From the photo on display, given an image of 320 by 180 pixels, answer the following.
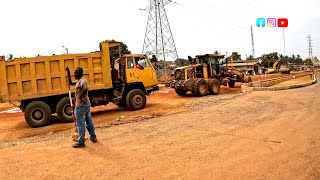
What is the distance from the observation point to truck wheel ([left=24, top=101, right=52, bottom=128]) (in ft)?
36.6

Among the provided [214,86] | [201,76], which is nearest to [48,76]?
[201,76]

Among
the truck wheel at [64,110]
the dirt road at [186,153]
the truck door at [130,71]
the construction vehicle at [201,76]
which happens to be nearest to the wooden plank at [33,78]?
the truck wheel at [64,110]

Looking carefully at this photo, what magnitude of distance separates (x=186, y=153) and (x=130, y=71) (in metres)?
7.82

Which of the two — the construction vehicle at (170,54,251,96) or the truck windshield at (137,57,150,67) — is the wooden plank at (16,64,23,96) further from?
the construction vehicle at (170,54,251,96)

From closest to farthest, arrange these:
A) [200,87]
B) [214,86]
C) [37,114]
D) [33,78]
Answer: [33,78] < [37,114] < [200,87] < [214,86]

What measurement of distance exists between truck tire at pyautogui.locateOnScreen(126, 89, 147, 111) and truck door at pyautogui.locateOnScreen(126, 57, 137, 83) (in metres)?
0.52

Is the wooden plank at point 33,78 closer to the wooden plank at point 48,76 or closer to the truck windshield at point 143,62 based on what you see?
the wooden plank at point 48,76

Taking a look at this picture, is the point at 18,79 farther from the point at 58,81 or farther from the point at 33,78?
the point at 58,81

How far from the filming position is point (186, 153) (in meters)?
5.83

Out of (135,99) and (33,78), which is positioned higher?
(33,78)

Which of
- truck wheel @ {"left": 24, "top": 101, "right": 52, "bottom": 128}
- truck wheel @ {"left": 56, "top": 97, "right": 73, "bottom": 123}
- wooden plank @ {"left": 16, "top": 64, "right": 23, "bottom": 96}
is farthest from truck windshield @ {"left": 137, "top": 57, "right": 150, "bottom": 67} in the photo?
wooden plank @ {"left": 16, "top": 64, "right": 23, "bottom": 96}

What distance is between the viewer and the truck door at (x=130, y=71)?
43.0ft

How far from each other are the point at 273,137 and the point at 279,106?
17.2ft

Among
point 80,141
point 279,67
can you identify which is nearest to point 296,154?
point 80,141
